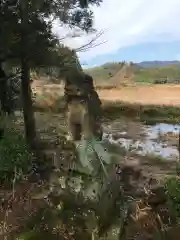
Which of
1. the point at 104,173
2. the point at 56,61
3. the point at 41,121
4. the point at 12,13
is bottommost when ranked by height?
the point at 41,121

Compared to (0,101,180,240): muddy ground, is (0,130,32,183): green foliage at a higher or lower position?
higher

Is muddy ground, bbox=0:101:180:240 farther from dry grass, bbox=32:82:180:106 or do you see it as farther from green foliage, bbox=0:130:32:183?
dry grass, bbox=32:82:180:106

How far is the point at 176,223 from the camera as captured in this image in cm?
463

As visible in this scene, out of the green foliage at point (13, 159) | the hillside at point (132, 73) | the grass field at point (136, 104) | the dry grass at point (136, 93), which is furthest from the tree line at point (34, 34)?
the hillside at point (132, 73)

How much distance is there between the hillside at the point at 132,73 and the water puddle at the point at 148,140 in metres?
12.8

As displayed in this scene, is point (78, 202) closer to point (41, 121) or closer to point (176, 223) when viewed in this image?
point (176, 223)

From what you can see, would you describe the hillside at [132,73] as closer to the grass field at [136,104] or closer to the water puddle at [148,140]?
the grass field at [136,104]

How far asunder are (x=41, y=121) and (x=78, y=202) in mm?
10905

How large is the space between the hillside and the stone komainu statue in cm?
1812

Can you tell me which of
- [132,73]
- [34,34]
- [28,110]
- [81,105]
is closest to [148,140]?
[81,105]

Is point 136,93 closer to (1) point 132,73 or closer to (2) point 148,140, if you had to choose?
(1) point 132,73

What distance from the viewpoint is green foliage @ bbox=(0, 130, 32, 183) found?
288 inches

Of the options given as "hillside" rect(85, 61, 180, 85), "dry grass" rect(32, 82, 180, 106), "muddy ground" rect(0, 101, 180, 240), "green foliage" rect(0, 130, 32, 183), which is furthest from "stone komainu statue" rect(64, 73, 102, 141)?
"hillside" rect(85, 61, 180, 85)

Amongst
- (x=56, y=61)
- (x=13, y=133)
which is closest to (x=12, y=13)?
(x=56, y=61)
